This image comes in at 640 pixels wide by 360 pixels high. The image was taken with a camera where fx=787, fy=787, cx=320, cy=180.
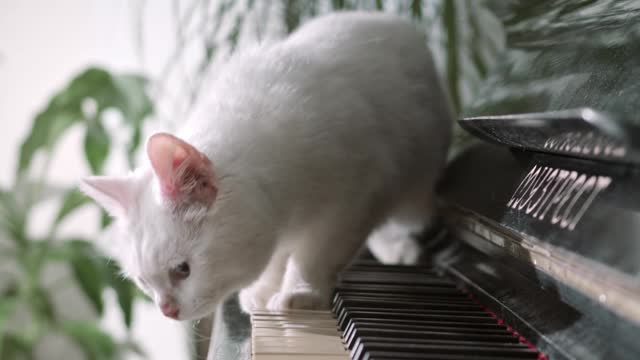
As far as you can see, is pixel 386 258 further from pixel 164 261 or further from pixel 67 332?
pixel 67 332

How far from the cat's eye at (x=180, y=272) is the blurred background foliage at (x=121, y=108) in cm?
21

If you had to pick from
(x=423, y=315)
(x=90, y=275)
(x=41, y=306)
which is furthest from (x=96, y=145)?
(x=423, y=315)

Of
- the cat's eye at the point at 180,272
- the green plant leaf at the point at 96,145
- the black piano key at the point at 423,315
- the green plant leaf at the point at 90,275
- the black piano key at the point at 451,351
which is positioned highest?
the black piano key at the point at 451,351

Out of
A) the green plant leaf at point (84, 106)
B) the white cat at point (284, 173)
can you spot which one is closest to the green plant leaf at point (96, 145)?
the green plant leaf at point (84, 106)

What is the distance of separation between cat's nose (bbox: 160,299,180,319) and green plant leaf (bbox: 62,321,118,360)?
1.21 metres

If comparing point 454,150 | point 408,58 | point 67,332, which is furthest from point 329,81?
point 67,332

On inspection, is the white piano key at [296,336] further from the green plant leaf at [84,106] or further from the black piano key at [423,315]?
the green plant leaf at [84,106]

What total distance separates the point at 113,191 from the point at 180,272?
0.15 meters

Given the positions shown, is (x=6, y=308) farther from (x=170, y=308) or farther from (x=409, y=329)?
(x=409, y=329)

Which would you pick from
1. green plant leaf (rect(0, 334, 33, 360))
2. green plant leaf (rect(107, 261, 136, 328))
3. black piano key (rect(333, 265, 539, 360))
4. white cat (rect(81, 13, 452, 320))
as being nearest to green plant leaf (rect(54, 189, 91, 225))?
green plant leaf (rect(107, 261, 136, 328))

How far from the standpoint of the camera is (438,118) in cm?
131

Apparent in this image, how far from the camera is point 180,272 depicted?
2.90ft

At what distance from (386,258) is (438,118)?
0.27 metres

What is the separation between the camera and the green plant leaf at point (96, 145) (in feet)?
5.77
